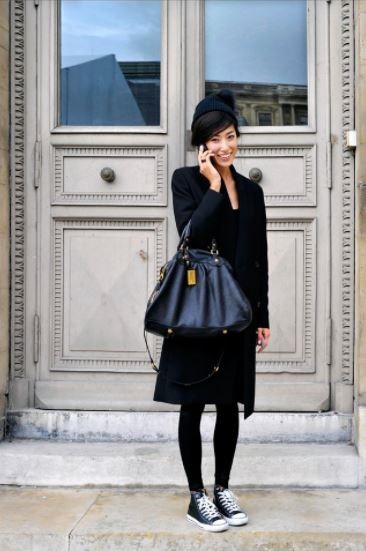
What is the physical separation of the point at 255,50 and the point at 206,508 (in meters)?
3.02

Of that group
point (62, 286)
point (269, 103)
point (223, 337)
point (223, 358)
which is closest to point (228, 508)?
point (223, 358)

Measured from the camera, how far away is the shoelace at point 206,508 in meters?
3.63

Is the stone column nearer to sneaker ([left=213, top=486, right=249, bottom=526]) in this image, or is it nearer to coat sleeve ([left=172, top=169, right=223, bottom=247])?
sneaker ([left=213, top=486, right=249, bottom=526])

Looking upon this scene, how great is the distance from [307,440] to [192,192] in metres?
2.01

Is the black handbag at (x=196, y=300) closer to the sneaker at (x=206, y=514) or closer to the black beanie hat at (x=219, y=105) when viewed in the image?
the black beanie hat at (x=219, y=105)

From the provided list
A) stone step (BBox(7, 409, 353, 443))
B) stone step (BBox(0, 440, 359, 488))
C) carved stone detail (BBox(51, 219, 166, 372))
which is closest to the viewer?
stone step (BBox(0, 440, 359, 488))

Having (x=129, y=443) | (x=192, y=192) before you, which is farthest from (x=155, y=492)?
(x=192, y=192)

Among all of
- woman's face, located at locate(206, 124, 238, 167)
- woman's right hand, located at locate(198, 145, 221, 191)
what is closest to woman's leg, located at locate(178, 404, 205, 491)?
woman's right hand, located at locate(198, 145, 221, 191)

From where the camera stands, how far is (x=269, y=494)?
433 cm

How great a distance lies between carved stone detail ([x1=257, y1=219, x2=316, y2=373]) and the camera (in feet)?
16.2

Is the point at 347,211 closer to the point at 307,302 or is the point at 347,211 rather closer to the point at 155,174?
the point at 307,302

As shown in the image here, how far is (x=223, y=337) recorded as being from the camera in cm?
346

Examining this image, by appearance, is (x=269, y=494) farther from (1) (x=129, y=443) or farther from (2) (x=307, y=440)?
(1) (x=129, y=443)

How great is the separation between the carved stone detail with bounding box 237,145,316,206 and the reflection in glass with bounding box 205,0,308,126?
0.83 feet
